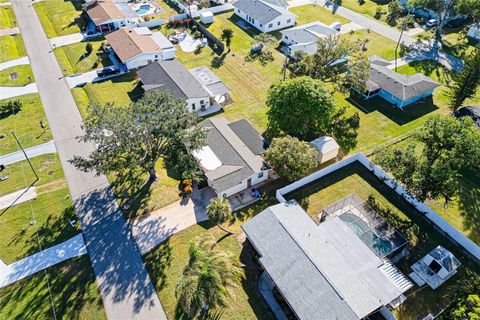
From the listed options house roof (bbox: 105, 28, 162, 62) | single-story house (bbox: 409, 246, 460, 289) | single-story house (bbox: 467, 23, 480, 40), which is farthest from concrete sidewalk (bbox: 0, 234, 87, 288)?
single-story house (bbox: 467, 23, 480, 40)

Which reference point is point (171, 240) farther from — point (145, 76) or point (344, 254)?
point (145, 76)

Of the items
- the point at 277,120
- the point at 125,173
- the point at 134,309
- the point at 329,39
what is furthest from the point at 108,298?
the point at 329,39

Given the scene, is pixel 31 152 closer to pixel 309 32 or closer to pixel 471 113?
pixel 309 32

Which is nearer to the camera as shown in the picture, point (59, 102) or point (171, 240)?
point (171, 240)

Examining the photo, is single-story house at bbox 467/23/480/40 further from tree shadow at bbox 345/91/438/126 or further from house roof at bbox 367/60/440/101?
tree shadow at bbox 345/91/438/126

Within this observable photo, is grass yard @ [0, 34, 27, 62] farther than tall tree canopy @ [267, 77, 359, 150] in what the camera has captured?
Yes
